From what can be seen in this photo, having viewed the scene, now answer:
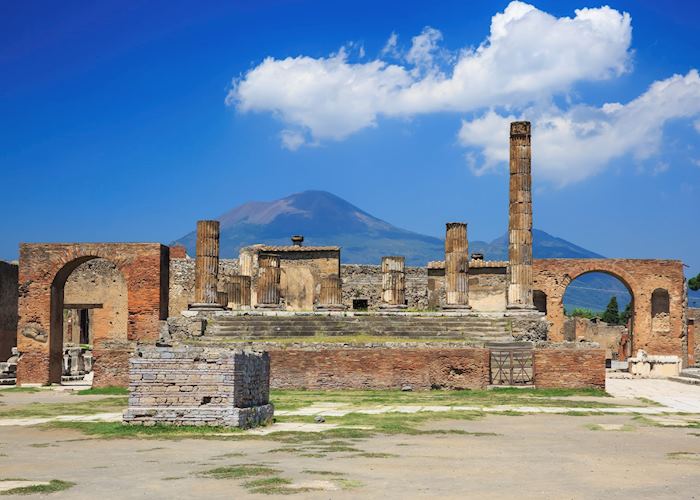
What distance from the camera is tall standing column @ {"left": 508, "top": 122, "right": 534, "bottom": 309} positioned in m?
34.3

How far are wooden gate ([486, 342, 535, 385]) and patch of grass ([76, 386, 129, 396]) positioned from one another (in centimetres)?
932

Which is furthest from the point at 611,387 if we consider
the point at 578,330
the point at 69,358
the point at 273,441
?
the point at 578,330

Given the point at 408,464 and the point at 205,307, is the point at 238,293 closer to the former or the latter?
the point at 205,307

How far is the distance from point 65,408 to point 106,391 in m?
4.82

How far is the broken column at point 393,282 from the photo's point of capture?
120ft

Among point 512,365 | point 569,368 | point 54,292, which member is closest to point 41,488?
point 569,368

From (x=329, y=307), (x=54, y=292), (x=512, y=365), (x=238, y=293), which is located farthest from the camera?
(x=238, y=293)

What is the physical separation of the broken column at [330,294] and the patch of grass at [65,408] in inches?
506

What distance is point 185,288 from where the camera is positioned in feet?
155

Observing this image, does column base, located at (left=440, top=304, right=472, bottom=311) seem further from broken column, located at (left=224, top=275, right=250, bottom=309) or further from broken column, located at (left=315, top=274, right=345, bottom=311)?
broken column, located at (left=224, top=275, right=250, bottom=309)

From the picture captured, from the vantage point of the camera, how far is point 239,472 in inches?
406

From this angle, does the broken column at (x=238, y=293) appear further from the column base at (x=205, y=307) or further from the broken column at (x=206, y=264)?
the column base at (x=205, y=307)

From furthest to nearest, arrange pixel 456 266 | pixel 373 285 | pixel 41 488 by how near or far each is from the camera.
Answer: pixel 373 285
pixel 456 266
pixel 41 488

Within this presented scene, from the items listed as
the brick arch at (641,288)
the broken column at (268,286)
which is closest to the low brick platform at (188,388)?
the broken column at (268,286)
